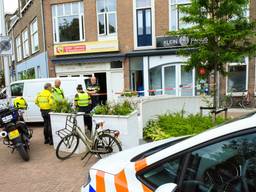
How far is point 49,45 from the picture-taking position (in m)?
17.2

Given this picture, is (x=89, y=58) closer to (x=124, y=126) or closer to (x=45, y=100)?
(x=45, y=100)

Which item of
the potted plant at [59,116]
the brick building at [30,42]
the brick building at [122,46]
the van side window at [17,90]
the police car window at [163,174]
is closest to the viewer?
the police car window at [163,174]

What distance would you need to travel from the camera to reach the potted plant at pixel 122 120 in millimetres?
5578

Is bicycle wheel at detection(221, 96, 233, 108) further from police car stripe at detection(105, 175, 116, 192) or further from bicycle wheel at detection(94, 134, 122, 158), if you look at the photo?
police car stripe at detection(105, 175, 116, 192)

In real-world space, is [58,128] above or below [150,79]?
below

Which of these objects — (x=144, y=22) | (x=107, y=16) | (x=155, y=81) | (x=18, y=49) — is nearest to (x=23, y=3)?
(x=18, y=49)

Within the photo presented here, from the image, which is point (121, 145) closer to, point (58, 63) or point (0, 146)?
point (0, 146)

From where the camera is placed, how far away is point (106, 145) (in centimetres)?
547

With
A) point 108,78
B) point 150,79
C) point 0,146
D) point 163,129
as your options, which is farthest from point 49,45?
point 163,129

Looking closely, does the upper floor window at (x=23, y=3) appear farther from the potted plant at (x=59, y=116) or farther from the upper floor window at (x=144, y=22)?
the potted plant at (x=59, y=116)

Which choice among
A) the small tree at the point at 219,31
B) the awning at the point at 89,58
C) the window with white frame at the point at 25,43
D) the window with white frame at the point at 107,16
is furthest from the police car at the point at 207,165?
the window with white frame at the point at 25,43

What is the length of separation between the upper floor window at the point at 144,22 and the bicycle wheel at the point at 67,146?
34.6ft

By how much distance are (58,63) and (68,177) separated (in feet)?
42.9

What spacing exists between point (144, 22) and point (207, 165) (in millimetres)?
14414
